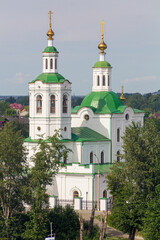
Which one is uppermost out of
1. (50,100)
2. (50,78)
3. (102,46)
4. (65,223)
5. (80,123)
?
(102,46)

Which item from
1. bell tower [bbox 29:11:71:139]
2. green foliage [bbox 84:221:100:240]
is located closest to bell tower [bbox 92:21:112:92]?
bell tower [bbox 29:11:71:139]

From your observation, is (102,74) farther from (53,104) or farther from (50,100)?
(50,100)

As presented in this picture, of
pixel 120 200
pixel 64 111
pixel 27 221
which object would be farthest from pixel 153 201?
pixel 64 111

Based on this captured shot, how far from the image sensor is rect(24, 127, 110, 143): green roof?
48.1 meters

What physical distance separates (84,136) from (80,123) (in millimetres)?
2412

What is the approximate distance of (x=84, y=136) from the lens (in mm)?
49031

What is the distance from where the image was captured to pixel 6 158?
37562 mm

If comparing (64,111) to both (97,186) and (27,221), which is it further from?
(27,221)

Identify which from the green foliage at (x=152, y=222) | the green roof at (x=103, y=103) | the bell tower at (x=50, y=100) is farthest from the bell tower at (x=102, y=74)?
the green foliage at (x=152, y=222)

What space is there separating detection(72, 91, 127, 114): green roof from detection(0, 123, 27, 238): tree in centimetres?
1327

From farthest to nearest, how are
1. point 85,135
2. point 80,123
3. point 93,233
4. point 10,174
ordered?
point 80,123, point 85,135, point 93,233, point 10,174

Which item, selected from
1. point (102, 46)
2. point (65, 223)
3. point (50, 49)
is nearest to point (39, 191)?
point (65, 223)

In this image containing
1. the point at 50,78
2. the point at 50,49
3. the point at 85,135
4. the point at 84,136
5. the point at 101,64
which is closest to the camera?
the point at 50,78

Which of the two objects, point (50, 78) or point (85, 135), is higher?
point (50, 78)
